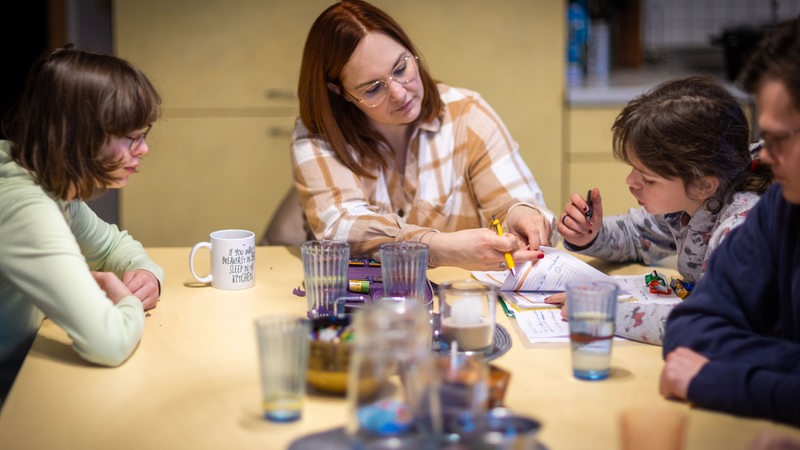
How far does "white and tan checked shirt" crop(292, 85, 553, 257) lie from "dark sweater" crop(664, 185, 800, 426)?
0.75 meters

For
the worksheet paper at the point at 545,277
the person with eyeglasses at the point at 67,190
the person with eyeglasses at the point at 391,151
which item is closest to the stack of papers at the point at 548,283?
the worksheet paper at the point at 545,277

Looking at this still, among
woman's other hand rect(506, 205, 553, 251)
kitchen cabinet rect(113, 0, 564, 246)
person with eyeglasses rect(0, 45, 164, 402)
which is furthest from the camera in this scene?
kitchen cabinet rect(113, 0, 564, 246)

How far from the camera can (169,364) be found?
139 cm

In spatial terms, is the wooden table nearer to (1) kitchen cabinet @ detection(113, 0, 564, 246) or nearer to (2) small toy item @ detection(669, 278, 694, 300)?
(2) small toy item @ detection(669, 278, 694, 300)

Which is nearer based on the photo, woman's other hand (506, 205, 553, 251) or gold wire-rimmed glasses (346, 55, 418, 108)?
woman's other hand (506, 205, 553, 251)

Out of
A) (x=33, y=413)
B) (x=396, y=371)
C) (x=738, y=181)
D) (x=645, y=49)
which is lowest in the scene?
(x=33, y=413)

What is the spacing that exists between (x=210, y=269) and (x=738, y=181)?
1.02m

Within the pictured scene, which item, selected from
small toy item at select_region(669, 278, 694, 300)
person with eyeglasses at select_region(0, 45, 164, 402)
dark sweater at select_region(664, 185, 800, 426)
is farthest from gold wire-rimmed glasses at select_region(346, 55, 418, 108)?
dark sweater at select_region(664, 185, 800, 426)

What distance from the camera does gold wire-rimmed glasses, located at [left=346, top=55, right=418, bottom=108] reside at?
81.1 inches

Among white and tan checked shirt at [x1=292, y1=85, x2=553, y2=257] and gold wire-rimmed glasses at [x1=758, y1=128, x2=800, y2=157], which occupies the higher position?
gold wire-rimmed glasses at [x1=758, y1=128, x2=800, y2=157]

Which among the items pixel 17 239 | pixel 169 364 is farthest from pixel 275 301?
pixel 17 239

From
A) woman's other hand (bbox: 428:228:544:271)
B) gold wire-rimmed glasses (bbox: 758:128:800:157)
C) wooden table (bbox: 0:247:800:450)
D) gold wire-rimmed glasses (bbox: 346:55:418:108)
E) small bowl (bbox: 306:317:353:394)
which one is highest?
gold wire-rimmed glasses (bbox: 346:55:418:108)

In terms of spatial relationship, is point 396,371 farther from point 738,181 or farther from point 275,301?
point 738,181

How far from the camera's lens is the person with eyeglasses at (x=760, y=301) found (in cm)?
117
